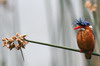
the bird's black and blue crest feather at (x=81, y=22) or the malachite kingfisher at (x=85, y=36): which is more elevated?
the bird's black and blue crest feather at (x=81, y=22)

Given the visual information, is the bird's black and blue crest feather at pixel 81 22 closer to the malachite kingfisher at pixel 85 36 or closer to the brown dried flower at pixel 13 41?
the malachite kingfisher at pixel 85 36

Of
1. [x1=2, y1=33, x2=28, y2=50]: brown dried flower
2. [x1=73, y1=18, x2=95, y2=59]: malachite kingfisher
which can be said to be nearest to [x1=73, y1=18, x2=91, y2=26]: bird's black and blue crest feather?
[x1=73, y1=18, x2=95, y2=59]: malachite kingfisher

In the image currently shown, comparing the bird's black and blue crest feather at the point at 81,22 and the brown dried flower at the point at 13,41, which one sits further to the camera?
the bird's black and blue crest feather at the point at 81,22

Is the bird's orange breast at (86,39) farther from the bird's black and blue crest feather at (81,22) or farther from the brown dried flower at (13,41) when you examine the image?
the brown dried flower at (13,41)

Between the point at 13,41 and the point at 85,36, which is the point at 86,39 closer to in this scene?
the point at 85,36

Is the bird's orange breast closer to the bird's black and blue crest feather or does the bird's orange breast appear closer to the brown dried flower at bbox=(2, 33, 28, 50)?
the bird's black and blue crest feather

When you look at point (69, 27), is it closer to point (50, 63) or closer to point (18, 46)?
point (50, 63)

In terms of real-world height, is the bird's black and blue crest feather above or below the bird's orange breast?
above

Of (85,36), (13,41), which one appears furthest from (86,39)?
(13,41)

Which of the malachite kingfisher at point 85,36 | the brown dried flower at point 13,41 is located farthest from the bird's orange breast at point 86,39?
the brown dried flower at point 13,41
